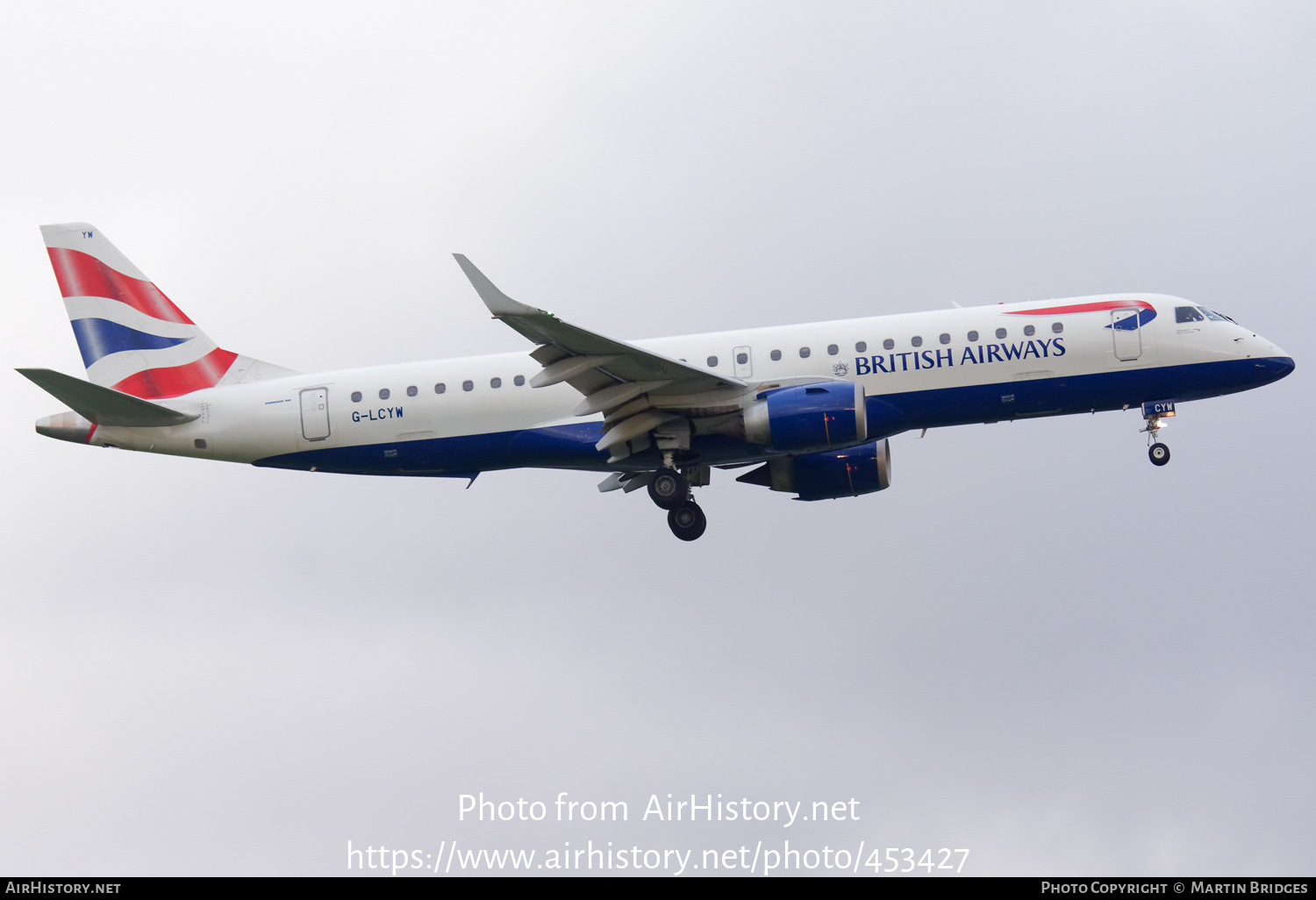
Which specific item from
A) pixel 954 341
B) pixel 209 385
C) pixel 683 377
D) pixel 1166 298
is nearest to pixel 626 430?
pixel 683 377

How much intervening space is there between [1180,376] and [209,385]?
23.7 metres

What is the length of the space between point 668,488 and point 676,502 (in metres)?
0.44

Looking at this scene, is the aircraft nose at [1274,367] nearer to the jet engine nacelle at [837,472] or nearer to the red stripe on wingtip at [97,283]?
the jet engine nacelle at [837,472]

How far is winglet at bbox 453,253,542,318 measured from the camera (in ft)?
82.1

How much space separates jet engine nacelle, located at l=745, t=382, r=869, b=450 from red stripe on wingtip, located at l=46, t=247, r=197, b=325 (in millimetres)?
15681

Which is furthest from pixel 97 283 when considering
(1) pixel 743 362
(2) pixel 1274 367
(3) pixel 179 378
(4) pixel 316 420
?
(2) pixel 1274 367

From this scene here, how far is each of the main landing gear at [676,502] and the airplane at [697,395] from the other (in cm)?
5

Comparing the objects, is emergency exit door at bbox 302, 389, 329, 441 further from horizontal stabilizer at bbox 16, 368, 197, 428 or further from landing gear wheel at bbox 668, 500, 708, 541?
landing gear wheel at bbox 668, 500, 708, 541

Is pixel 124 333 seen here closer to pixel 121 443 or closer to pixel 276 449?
pixel 121 443

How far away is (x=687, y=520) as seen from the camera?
31.7 m

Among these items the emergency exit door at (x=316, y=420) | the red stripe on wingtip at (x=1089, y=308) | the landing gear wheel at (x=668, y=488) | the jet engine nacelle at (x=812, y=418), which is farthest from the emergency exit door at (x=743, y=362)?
the emergency exit door at (x=316, y=420)

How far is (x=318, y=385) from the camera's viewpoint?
105 feet

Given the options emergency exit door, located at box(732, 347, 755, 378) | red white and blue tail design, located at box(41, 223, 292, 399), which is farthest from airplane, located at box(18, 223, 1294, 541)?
→ red white and blue tail design, located at box(41, 223, 292, 399)

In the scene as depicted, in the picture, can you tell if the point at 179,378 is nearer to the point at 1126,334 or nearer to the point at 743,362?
the point at 743,362
